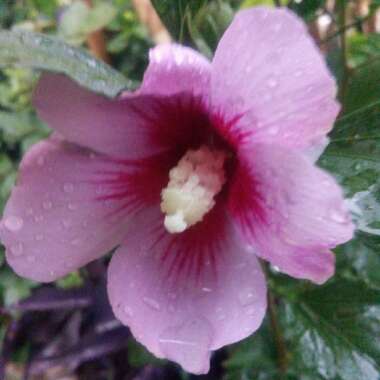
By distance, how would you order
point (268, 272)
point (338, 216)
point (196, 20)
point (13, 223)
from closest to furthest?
point (338, 216) < point (13, 223) < point (196, 20) < point (268, 272)

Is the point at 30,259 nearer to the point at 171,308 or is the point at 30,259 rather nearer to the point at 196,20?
the point at 171,308

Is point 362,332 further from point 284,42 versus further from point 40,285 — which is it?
point 40,285

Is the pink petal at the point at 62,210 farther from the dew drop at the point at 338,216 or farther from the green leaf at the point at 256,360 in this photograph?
the green leaf at the point at 256,360

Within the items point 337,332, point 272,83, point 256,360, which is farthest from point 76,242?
point 256,360

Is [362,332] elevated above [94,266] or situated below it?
above

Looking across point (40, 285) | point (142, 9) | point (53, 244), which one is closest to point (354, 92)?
point (53, 244)

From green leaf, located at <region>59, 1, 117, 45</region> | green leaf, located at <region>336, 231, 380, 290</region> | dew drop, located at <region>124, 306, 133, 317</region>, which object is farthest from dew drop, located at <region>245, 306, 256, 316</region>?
green leaf, located at <region>59, 1, 117, 45</region>
